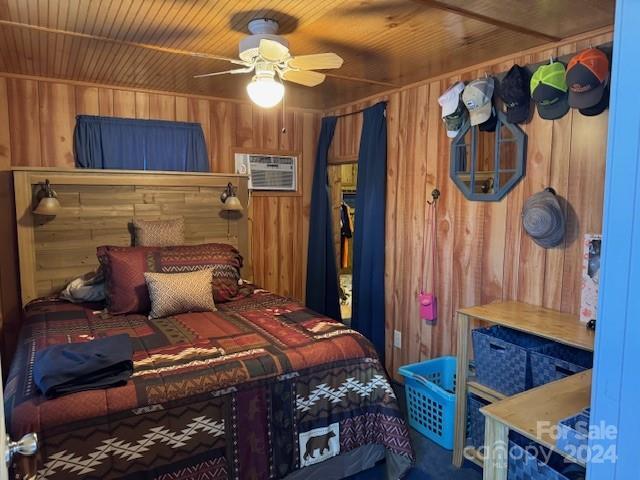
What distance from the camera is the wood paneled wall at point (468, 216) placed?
2275mm

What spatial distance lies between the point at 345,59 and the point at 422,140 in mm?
821

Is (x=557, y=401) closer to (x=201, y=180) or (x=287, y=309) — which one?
(x=287, y=309)

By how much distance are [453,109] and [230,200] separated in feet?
6.06

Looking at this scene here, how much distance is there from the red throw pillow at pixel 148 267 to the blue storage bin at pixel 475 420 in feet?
5.39

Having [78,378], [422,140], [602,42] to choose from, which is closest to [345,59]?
[422,140]

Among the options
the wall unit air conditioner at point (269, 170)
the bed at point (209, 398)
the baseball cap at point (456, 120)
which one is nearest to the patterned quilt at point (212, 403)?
the bed at point (209, 398)

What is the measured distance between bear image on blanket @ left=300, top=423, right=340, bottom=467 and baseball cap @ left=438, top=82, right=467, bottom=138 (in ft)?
6.27

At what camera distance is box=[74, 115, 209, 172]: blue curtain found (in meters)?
3.42

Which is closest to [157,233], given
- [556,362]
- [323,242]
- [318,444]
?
[323,242]

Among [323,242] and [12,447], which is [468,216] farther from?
[12,447]

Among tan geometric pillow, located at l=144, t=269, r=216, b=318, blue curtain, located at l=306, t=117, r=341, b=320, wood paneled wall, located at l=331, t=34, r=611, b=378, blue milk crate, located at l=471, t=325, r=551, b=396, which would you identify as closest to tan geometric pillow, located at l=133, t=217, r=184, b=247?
tan geometric pillow, located at l=144, t=269, r=216, b=318

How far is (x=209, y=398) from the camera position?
185 cm

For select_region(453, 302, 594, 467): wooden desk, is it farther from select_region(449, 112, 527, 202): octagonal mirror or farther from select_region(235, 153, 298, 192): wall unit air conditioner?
select_region(235, 153, 298, 192): wall unit air conditioner

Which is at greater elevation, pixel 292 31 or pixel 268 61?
pixel 292 31
